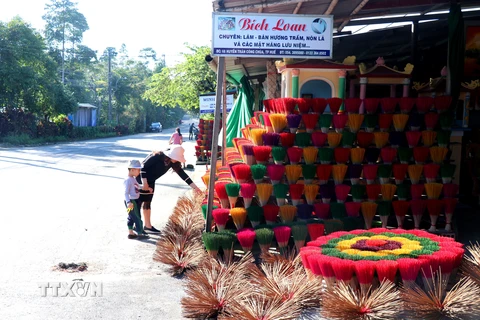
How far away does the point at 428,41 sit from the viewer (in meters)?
11.8

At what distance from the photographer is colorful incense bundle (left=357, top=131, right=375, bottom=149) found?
6289 millimetres

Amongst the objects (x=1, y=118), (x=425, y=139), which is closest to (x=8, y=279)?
(x=425, y=139)

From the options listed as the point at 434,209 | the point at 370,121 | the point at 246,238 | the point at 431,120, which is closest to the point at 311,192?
the point at 246,238

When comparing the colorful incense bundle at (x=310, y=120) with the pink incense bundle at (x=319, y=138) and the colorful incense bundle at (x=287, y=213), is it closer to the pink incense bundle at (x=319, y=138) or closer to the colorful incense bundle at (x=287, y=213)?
the pink incense bundle at (x=319, y=138)

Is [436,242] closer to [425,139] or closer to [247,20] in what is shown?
[425,139]

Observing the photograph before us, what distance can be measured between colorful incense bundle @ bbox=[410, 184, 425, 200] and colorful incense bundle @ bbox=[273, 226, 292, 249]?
1.62 m

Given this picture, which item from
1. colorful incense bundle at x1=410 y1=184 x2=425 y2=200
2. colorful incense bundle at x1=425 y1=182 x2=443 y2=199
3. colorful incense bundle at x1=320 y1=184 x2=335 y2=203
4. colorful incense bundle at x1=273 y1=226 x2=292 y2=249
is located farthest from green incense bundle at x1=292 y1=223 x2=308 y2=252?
colorful incense bundle at x1=425 y1=182 x2=443 y2=199

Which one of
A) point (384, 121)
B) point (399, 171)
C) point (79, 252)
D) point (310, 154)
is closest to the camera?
point (310, 154)

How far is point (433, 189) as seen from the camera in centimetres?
621

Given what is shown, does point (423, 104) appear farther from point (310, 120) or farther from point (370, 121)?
point (310, 120)

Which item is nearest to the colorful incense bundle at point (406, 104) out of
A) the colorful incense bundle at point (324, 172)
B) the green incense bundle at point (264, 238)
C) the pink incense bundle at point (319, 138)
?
the pink incense bundle at point (319, 138)

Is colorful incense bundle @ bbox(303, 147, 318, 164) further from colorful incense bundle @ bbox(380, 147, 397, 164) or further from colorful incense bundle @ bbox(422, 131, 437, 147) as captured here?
colorful incense bundle @ bbox(422, 131, 437, 147)

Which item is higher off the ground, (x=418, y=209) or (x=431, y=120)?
(x=431, y=120)

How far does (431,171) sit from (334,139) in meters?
1.20
